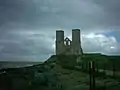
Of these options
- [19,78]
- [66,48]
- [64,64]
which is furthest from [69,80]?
[19,78]

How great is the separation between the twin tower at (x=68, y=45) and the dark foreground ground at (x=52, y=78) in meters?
0.11

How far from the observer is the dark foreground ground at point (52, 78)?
3521 millimetres

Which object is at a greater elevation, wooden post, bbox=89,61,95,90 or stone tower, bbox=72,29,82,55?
stone tower, bbox=72,29,82,55

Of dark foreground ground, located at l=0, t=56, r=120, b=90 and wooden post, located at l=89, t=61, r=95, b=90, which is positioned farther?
wooden post, located at l=89, t=61, r=95, b=90

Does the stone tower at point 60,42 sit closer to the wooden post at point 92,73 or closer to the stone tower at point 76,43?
the stone tower at point 76,43

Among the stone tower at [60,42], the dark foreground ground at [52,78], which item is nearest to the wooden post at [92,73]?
the dark foreground ground at [52,78]

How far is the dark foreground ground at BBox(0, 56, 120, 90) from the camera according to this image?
352cm

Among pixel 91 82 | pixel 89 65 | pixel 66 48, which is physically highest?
pixel 66 48

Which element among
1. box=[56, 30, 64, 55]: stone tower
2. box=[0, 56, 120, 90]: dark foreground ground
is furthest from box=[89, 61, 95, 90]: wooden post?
box=[56, 30, 64, 55]: stone tower

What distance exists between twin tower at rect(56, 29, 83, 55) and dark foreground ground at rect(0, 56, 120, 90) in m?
0.11

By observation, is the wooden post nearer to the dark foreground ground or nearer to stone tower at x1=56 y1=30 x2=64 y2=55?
the dark foreground ground

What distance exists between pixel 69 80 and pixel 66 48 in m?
0.54

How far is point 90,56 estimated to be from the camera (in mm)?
3840

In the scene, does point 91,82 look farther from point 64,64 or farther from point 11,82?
point 11,82
